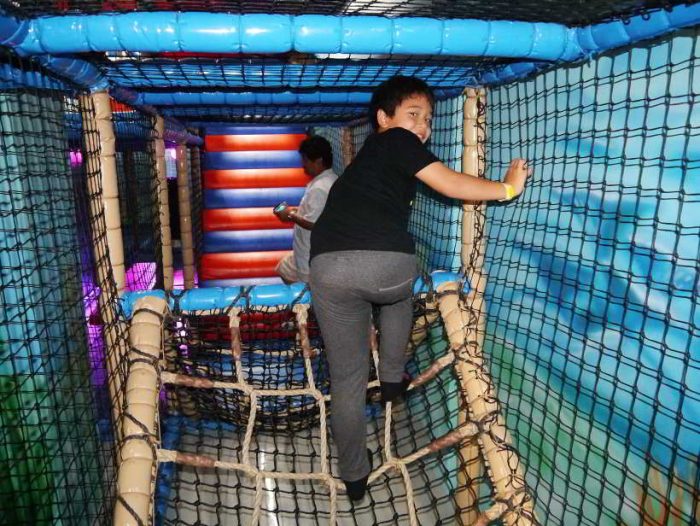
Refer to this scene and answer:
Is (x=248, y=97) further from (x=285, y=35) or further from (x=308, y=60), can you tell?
(x=285, y=35)

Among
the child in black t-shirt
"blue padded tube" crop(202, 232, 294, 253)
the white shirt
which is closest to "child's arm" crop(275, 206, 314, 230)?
the white shirt

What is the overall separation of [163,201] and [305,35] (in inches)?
95.4

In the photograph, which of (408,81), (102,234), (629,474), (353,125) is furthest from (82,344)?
(353,125)

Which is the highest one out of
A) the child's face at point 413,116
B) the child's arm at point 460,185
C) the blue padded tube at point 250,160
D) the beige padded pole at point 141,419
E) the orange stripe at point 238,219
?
the child's face at point 413,116

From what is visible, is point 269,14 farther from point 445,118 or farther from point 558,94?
point 445,118

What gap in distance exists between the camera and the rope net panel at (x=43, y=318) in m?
1.86

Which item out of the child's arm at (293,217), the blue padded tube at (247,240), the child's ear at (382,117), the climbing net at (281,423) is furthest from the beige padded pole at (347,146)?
the child's ear at (382,117)

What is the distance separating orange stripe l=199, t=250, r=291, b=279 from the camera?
18.5 ft

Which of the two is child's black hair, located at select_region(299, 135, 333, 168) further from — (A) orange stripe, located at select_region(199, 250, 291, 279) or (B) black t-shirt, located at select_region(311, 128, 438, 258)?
(A) orange stripe, located at select_region(199, 250, 291, 279)

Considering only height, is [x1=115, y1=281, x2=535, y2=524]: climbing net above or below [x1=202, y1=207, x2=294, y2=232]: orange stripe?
below

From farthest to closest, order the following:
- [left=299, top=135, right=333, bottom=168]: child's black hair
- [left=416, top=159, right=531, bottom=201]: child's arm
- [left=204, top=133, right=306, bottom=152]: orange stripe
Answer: [left=204, top=133, right=306, bottom=152]: orange stripe, [left=299, top=135, right=333, bottom=168]: child's black hair, [left=416, top=159, right=531, bottom=201]: child's arm

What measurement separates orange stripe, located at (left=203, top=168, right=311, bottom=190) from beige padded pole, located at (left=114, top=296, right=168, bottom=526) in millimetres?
3701

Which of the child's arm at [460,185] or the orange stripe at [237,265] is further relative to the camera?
the orange stripe at [237,265]

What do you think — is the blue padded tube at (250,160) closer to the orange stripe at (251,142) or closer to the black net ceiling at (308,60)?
the orange stripe at (251,142)
